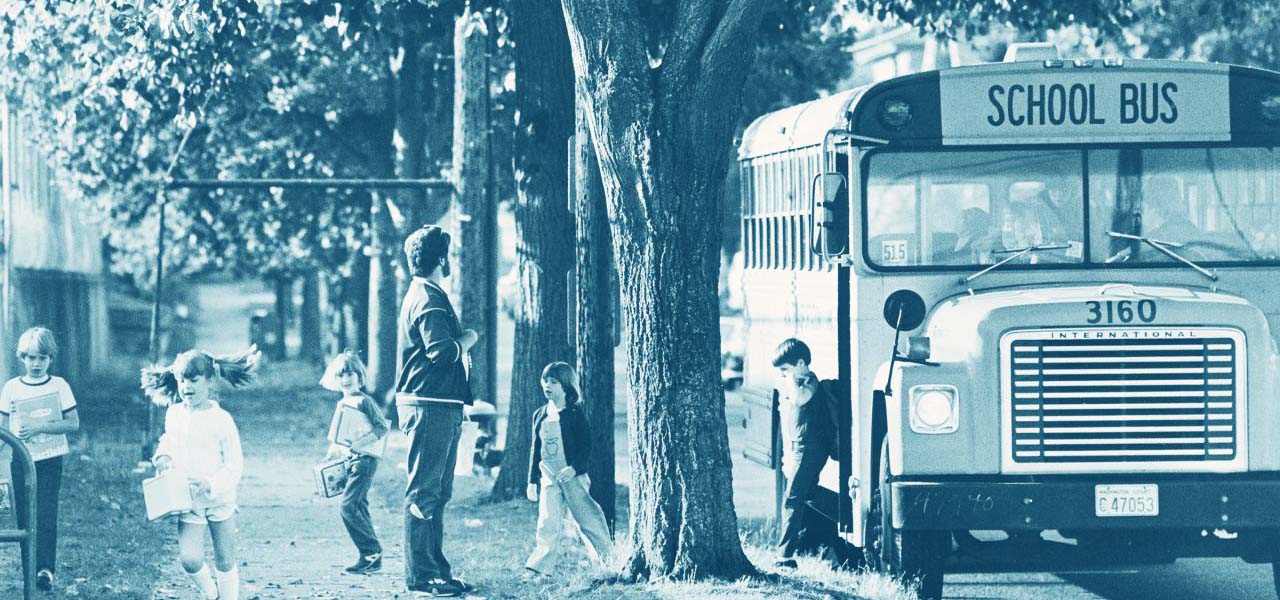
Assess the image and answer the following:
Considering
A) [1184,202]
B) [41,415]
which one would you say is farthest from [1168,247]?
[41,415]

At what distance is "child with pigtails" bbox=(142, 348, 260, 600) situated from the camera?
891cm

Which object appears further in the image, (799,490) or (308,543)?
(308,543)

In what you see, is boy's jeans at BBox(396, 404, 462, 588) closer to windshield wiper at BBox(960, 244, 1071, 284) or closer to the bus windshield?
the bus windshield

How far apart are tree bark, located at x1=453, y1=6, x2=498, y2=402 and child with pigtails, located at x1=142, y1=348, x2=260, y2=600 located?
23.4ft

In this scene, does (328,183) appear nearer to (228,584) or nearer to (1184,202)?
(228,584)

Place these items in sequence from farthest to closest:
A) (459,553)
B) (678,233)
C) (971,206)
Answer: (459,553) → (971,206) → (678,233)

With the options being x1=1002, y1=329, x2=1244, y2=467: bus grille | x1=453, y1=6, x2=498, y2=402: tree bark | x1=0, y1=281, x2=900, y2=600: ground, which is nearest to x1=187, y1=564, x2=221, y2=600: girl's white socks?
x1=0, y1=281, x2=900, y2=600: ground

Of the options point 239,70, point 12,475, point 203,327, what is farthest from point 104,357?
point 203,327

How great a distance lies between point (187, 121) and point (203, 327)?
68531 mm

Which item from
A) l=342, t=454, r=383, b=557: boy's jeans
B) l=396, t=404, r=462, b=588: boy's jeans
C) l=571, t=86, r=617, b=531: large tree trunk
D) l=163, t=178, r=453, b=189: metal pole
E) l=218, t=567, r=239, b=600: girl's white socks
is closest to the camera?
l=218, t=567, r=239, b=600: girl's white socks

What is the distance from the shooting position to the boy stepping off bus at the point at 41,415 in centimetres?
1004

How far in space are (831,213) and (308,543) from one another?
195 inches

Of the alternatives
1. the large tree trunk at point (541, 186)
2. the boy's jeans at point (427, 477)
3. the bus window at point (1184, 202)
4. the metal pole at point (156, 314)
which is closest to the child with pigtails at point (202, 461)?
A: the boy's jeans at point (427, 477)

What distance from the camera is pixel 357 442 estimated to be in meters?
11.2
